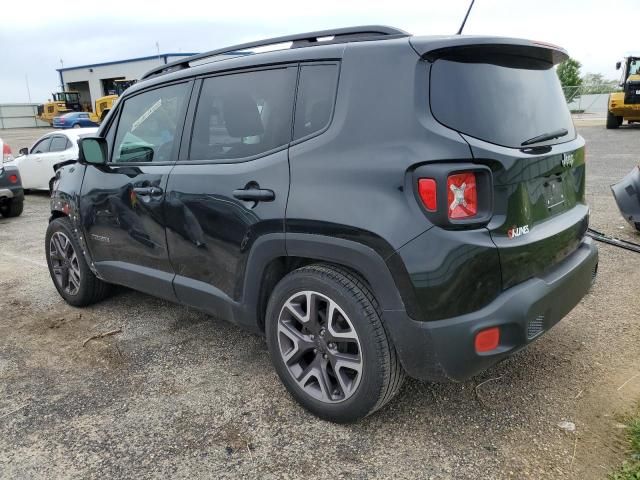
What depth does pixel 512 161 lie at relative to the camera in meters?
2.32

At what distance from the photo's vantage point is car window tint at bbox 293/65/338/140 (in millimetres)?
2586

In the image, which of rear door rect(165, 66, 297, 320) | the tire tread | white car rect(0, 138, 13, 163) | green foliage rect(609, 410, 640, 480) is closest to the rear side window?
white car rect(0, 138, 13, 163)

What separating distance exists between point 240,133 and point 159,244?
955mm

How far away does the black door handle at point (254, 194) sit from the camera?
270 cm

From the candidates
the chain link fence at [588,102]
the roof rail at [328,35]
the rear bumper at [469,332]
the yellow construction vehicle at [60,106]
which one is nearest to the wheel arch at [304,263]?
the rear bumper at [469,332]

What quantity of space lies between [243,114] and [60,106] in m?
44.6

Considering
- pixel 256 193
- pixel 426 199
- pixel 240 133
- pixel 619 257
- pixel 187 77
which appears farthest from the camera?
pixel 619 257

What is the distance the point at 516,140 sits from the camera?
2.42 metres

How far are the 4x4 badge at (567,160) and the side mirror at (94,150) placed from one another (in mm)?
2994

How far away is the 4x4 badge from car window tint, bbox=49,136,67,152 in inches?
392

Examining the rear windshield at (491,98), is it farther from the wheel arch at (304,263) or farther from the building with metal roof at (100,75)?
the building with metal roof at (100,75)

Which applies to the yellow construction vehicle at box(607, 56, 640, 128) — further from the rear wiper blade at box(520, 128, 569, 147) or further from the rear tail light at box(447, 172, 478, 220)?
the rear tail light at box(447, 172, 478, 220)

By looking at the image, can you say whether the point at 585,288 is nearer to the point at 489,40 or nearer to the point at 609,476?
the point at 609,476

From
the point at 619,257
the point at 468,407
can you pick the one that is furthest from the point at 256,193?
the point at 619,257
